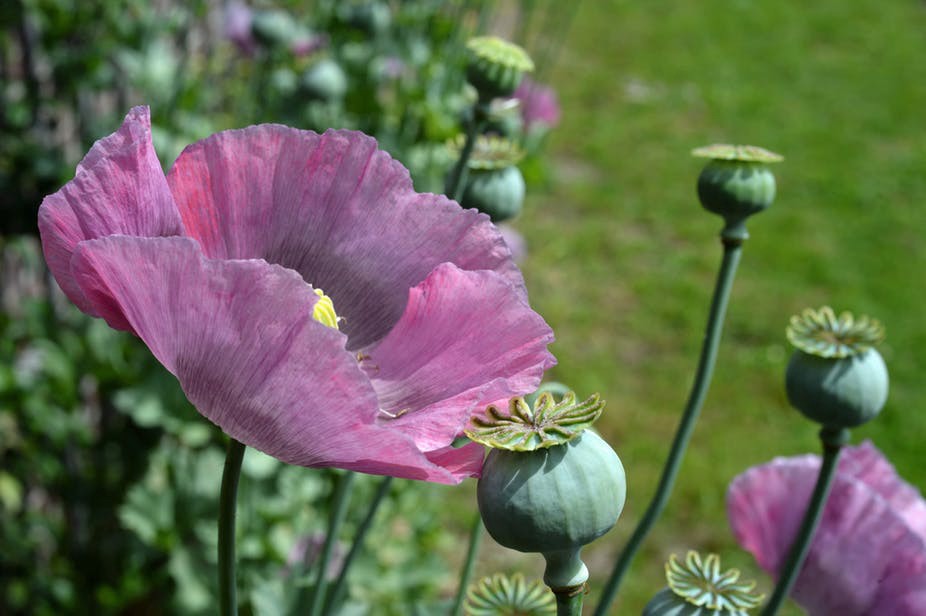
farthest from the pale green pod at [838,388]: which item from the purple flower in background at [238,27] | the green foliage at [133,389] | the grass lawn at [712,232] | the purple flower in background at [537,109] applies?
the purple flower in background at [238,27]

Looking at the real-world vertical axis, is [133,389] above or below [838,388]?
below

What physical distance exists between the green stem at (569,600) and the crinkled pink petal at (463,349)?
3.4 inches

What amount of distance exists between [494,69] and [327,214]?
22 centimetres

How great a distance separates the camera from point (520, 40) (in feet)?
7.58

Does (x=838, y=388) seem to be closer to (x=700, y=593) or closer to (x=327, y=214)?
(x=700, y=593)

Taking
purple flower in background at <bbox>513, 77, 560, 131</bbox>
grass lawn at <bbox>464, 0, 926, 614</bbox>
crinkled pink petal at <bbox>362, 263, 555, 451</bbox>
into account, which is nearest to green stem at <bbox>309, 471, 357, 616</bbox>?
crinkled pink petal at <bbox>362, 263, 555, 451</bbox>

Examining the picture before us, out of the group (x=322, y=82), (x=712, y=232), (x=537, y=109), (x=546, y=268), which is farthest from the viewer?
(x=712, y=232)

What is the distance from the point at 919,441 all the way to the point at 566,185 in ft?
6.46

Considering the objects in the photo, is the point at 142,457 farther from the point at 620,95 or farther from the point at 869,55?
the point at 869,55

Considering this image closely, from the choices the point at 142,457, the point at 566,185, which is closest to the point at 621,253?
the point at 566,185

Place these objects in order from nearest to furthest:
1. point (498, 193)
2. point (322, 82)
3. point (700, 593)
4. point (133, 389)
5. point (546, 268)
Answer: point (700, 593)
point (498, 193)
point (133, 389)
point (322, 82)
point (546, 268)

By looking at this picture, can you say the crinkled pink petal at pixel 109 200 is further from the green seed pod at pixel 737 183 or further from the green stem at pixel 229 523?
the green seed pod at pixel 737 183

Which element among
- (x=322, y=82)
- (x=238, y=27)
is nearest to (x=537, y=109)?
(x=238, y=27)

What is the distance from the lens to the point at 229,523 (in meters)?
0.46
